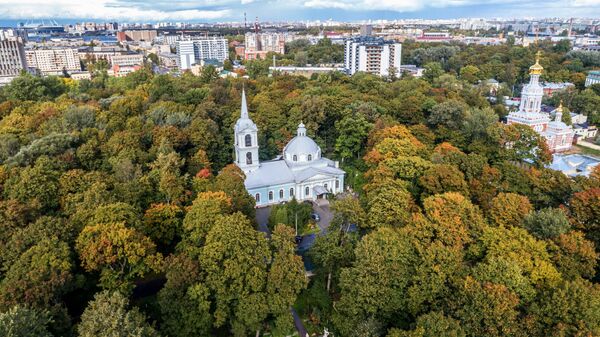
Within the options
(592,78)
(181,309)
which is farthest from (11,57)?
(592,78)

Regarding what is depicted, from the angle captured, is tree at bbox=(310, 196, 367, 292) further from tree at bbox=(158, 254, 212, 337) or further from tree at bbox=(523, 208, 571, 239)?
Result: tree at bbox=(523, 208, 571, 239)

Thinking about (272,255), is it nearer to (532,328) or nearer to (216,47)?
(532,328)

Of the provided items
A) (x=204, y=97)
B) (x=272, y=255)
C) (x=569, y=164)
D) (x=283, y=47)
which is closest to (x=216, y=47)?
(x=283, y=47)

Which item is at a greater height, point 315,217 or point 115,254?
point 115,254

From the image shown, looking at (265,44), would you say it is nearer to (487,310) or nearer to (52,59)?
(52,59)

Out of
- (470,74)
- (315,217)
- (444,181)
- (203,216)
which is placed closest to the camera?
(203,216)

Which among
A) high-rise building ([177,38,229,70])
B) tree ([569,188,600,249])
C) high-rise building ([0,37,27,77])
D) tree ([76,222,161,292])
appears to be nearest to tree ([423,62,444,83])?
tree ([569,188,600,249])
